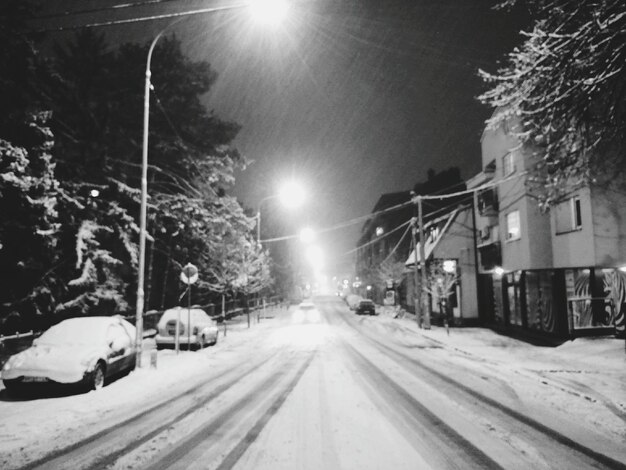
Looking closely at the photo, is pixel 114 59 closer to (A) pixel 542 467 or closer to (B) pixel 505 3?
(B) pixel 505 3

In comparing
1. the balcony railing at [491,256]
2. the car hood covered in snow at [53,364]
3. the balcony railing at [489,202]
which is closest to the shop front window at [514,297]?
the balcony railing at [491,256]

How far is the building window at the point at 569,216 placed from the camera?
1650cm

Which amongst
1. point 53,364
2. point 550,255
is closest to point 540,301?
point 550,255

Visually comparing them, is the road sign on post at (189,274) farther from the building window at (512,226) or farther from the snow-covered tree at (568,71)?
the building window at (512,226)

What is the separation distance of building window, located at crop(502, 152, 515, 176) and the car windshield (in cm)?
1986

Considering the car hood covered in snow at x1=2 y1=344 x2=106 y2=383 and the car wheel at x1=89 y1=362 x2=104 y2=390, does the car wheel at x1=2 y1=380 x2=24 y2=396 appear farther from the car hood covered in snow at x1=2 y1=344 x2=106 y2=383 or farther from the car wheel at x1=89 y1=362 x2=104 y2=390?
the car wheel at x1=89 y1=362 x2=104 y2=390

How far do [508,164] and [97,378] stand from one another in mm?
21027

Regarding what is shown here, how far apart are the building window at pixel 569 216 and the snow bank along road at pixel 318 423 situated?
→ 8584 mm

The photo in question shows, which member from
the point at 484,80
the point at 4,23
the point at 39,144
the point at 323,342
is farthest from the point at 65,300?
the point at 484,80

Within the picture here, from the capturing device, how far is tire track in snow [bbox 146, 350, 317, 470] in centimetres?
493

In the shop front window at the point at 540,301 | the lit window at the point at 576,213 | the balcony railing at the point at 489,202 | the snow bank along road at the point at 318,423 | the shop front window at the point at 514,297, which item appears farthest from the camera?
the balcony railing at the point at 489,202

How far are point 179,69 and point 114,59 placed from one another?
3.23 metres

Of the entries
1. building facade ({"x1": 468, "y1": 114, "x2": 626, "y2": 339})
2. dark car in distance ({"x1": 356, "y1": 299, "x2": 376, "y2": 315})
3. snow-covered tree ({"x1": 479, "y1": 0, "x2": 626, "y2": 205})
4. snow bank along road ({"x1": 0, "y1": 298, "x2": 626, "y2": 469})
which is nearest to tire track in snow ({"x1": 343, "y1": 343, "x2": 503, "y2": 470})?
snow bank along road ({"x1": 0, "y1": 298, "x2": 626, "y2": 469})

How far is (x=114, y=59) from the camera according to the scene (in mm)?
20391
